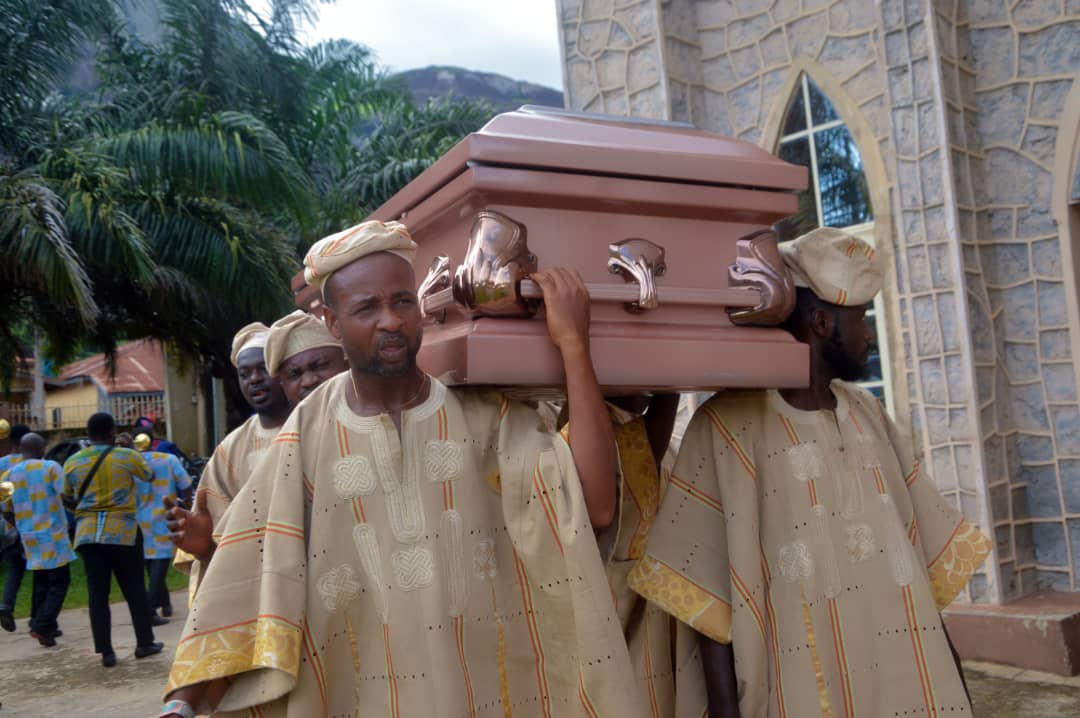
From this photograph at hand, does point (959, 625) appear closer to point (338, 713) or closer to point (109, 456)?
point (338, 713)

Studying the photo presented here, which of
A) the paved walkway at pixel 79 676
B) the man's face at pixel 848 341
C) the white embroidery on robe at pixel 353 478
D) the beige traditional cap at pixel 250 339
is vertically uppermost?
the beige traditional cap at pixel 250 339

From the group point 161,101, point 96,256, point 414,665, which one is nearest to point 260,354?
point 414,665

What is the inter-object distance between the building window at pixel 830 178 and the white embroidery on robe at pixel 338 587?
376 cm

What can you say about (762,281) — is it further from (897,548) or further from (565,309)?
(897,548)

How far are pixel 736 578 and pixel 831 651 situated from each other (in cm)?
26

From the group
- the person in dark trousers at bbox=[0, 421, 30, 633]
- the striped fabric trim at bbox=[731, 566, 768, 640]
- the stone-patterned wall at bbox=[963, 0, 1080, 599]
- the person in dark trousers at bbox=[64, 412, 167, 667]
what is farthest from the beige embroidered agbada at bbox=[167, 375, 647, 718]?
the person in dark trousers at bbox=[0, 421, 30, 633]

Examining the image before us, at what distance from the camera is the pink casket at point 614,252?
1.73 metres

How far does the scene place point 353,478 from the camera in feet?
5.71

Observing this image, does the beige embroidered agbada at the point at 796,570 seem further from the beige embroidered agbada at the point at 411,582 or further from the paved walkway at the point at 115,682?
the paved walkway at the point at 115,682

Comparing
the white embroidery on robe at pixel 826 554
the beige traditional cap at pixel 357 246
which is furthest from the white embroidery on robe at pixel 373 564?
the white embroidery on robe at pixel 826 554

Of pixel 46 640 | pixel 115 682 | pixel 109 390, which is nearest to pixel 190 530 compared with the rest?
pixel 115 682

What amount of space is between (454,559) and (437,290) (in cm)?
60

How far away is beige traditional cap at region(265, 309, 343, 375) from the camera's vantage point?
8.98 feet

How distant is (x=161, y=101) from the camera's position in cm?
1122
